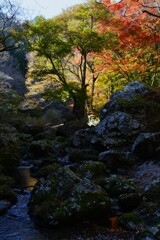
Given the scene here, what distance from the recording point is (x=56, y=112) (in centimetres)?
2714

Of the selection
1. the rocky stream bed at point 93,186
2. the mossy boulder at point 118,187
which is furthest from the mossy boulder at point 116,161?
the mossy boulder at point 118,187

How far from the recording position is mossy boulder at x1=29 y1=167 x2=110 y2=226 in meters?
5.54

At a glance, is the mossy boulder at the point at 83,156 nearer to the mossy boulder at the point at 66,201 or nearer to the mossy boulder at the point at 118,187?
the mossy boulder at the point at 118,187

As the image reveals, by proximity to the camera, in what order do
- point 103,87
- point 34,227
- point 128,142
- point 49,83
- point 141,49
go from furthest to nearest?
point 103,87 → point 49,83 → point 141,49 → point 128,142 → point 34,227

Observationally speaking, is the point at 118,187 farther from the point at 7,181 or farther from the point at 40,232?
the point at 7,181

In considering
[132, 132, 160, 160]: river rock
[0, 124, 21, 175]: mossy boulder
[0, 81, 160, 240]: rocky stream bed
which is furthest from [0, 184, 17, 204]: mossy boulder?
[132, 132, 160, 160]: river rock

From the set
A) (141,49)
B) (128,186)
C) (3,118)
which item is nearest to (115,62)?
(141,49)

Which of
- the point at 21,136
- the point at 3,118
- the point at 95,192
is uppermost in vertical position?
the point at 3,118

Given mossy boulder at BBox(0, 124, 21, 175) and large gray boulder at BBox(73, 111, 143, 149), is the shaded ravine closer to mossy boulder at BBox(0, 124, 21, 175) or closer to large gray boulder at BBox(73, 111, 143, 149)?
mossy boulder at BBox(0, 124, 21, 175)

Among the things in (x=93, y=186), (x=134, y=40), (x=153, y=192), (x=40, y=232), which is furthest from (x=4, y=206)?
(x=134, y=40)

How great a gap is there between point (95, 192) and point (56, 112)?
849 inches

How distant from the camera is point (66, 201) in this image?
18.9 feet

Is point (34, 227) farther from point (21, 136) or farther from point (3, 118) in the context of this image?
point (3, 118)

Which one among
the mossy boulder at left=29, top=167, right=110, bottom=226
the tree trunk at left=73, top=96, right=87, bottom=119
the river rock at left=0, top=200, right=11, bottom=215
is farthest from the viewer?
the tree trunk at left=73, top=96, right=87, bottom=119
